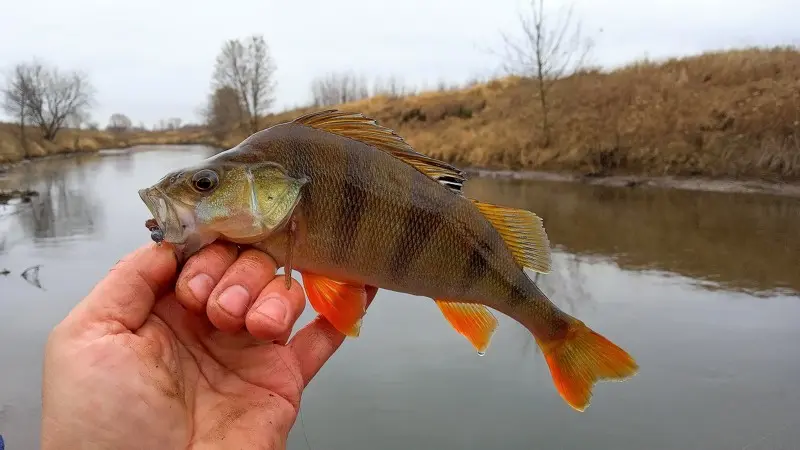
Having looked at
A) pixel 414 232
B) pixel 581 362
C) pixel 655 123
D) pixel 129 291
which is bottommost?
pixel 581 362

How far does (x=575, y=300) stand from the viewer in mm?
8008

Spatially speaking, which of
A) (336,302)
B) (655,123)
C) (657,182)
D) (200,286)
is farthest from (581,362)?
(655,123)

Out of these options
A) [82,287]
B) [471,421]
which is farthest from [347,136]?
[82,287]

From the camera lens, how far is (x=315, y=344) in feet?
7.91

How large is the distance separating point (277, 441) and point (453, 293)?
816 millimetres

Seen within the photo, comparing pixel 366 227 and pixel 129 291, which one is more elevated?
pixel 366 227

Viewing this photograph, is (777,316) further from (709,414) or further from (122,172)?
(122,172)

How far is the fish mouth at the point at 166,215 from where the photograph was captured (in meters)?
1.77

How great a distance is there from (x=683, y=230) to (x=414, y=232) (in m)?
12.1

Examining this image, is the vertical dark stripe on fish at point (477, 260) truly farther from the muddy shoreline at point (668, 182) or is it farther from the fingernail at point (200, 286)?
the muddy shoreline at point (668, 182)

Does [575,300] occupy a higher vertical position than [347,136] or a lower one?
lower

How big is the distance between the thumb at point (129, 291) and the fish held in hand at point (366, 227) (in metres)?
0.09

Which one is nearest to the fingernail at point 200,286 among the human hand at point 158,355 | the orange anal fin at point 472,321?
the human hand at point 158,355

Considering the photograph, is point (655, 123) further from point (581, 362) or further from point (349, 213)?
point (349, 213)
